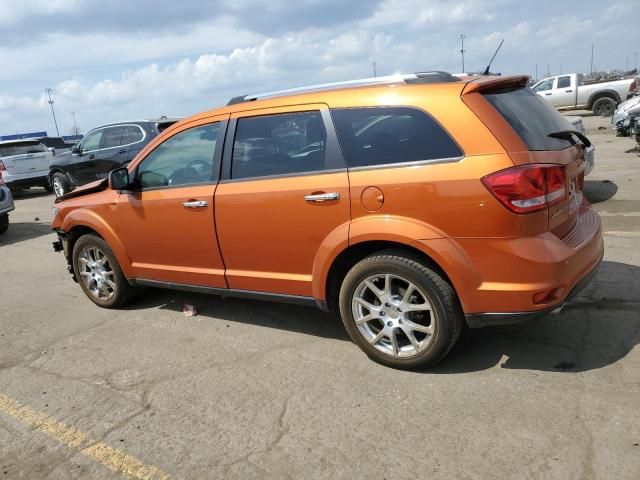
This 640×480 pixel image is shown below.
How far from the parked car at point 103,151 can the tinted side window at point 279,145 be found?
25.6 ft

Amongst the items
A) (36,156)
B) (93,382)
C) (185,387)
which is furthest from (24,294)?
(36,156)

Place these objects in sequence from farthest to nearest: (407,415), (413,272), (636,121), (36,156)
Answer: (36,156), (636,121), (413,272), (407,415)

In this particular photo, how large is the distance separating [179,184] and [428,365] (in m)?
2.38

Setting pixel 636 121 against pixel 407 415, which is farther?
pixel 636 121

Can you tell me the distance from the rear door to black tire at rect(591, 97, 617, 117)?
20517mm

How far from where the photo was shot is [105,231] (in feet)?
16.2

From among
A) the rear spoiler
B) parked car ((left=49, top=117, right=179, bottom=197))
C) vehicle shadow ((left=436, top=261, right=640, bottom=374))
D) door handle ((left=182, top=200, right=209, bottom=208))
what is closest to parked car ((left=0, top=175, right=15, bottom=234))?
parked car ((left=49, top=117, right=179, bottom=197))

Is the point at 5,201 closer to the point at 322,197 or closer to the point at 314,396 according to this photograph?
the point at 322,197

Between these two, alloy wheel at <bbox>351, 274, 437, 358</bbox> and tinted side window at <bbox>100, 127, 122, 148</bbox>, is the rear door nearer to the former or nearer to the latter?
tinted side window at <bbox>100, 127, 122, 148</bbox>

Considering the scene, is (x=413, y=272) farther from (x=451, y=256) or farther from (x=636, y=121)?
(x=636, y=121)

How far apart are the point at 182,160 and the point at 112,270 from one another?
1392 millimetres

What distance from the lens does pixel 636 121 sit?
39.4 ft

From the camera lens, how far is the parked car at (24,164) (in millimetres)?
15594

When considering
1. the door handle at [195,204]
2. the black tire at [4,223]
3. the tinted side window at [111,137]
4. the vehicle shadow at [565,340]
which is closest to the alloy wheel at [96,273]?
the door handle at [195,204]
